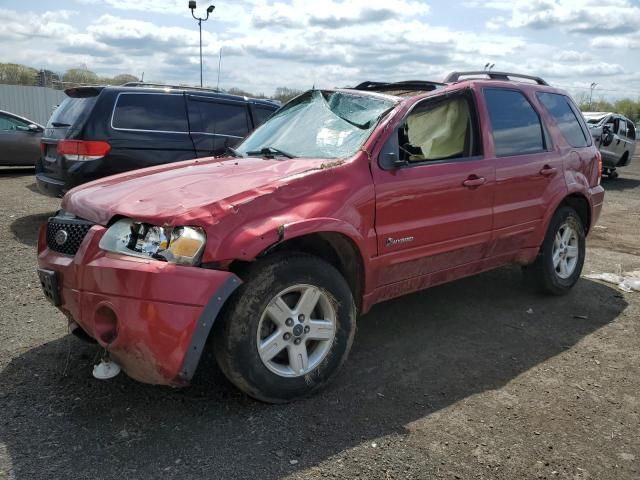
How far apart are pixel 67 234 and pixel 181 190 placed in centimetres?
70

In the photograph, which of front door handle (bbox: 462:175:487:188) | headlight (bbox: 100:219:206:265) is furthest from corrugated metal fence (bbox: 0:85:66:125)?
headlight (bbox: 100:219:206:265)

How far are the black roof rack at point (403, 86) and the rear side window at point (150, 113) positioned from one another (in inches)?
128

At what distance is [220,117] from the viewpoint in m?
7.97

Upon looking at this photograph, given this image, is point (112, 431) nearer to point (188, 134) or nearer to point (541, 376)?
point (541, 376)

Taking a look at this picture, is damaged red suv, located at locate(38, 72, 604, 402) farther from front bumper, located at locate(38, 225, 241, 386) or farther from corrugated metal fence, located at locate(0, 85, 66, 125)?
corrugated metal fence, located at locate(0, 85, 66, 125)

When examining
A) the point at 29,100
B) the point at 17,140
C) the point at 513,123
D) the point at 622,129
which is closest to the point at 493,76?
the point at 513,123

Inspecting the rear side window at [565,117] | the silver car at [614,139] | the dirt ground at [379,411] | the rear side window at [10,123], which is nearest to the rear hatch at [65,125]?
the dirt ground at [379,411]

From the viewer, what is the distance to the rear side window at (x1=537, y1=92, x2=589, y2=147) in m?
5.38

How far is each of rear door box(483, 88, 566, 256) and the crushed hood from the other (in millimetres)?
1715

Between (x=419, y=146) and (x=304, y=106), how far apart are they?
3.16 ft

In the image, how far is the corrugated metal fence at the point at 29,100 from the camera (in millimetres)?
23062

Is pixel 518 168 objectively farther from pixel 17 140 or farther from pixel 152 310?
pixel 17 140

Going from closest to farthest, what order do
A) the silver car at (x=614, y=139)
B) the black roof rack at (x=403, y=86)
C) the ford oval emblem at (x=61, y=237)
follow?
the ford oval emblem at (x=61, y=237) → the black roof rack at (x=403, y=86) → the silver car at (x=614, y=139)

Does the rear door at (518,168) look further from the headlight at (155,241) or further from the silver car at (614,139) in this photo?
the silver car at (614,139)
